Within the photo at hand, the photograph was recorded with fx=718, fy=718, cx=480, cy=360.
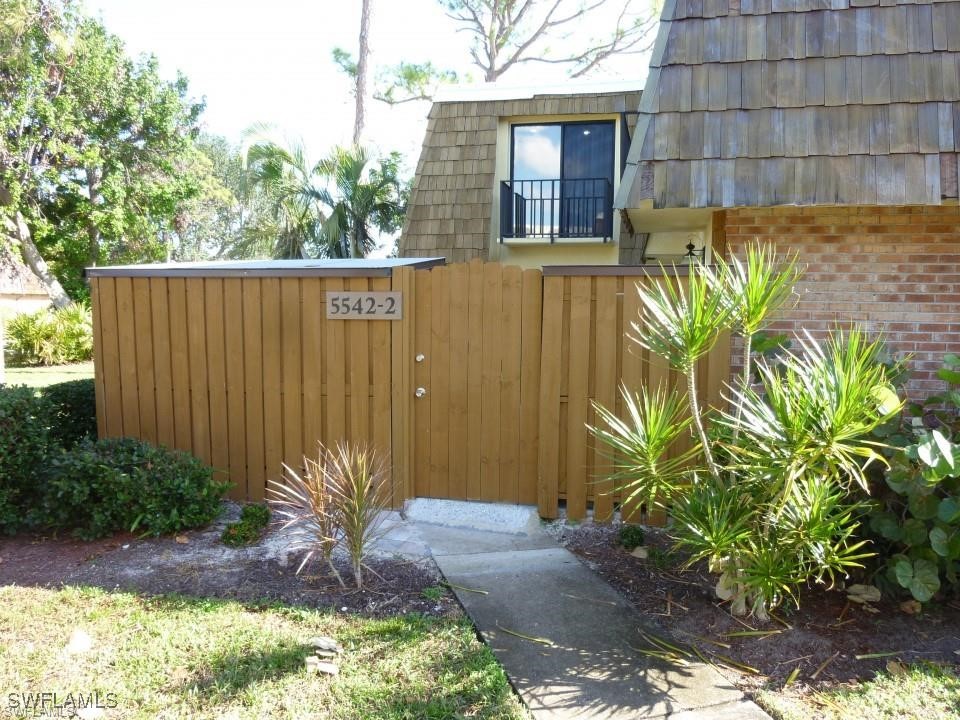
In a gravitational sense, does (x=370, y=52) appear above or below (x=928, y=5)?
above

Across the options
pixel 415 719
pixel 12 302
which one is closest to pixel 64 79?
pixel 12 302

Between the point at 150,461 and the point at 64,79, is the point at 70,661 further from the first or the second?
the point at 64,79

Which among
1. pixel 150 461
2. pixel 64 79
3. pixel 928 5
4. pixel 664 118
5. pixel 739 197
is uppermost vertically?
pixel 64 79

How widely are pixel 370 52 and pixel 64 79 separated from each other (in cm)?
819

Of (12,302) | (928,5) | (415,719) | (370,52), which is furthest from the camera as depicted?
(12,302)

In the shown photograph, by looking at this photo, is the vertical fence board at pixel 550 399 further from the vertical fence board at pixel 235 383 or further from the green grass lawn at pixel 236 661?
the vertical fence board at pixel 235 383

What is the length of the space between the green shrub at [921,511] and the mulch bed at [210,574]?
2.31m

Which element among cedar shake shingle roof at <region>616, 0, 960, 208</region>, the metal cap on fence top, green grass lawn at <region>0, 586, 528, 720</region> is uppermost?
cedar shake shingle roof at <region>616, 0, 960, 208</region>

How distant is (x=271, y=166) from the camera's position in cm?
1565

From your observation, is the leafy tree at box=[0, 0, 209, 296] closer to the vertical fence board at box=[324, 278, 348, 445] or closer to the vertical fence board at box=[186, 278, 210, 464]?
the vertical fence board at box=[186, 278, 210, 464]

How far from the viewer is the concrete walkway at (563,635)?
300 cm

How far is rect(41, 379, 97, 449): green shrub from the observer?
6086 mm

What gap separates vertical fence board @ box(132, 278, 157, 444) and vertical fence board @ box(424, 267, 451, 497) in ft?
7.71

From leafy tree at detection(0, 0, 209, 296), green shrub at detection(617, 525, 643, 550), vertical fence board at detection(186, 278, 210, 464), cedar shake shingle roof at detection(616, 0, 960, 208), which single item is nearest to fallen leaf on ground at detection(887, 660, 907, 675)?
green shrub at detection(617, 525, 643, 550)
